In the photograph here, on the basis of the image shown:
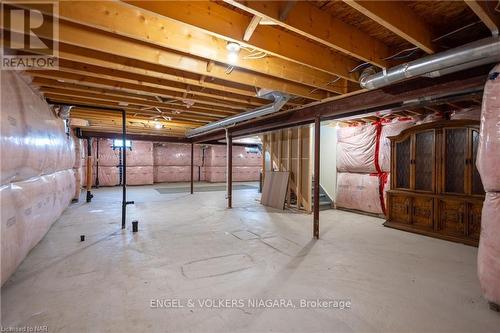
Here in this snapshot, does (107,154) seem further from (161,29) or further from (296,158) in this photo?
(161,29)

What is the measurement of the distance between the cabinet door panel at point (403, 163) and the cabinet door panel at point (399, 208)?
9.6 inches

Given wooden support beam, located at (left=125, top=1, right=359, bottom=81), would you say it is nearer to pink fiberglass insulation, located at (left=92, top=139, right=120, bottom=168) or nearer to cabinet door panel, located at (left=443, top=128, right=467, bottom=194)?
cabinet door panel, located at (left=443, top=128, right=467, bottom=194)

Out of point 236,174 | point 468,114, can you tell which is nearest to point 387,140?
point 468,114

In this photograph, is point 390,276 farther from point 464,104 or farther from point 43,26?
point 43,26

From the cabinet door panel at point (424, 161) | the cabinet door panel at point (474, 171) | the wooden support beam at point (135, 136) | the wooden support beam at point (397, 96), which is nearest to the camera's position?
the wooden support beam at point (397, 96)

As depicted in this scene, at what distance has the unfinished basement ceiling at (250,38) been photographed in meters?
1.57

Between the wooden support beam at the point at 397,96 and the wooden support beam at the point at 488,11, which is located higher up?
the wooden support beam at the point at 488,11

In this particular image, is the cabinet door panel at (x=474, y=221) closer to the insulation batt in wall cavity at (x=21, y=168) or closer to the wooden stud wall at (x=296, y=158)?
the wooden stud wall at (x=296, y=158)

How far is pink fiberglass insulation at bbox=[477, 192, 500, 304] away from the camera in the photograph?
1746 millimetres

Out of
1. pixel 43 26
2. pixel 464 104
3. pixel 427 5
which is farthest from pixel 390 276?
pixel 43 26

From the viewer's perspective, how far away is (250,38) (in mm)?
1863

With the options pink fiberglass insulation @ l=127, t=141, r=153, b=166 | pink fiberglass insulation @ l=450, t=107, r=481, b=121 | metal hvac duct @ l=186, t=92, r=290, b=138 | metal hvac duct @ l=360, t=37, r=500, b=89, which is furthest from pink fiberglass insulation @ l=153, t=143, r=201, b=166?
metal hvac duct @ l=360, t=37, r=500, b=89

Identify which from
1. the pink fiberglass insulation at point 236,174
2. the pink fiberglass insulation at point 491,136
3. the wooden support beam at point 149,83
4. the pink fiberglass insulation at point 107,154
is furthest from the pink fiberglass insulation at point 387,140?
the pink fiberglass insulation at point 107,154

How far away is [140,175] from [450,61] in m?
11.3
